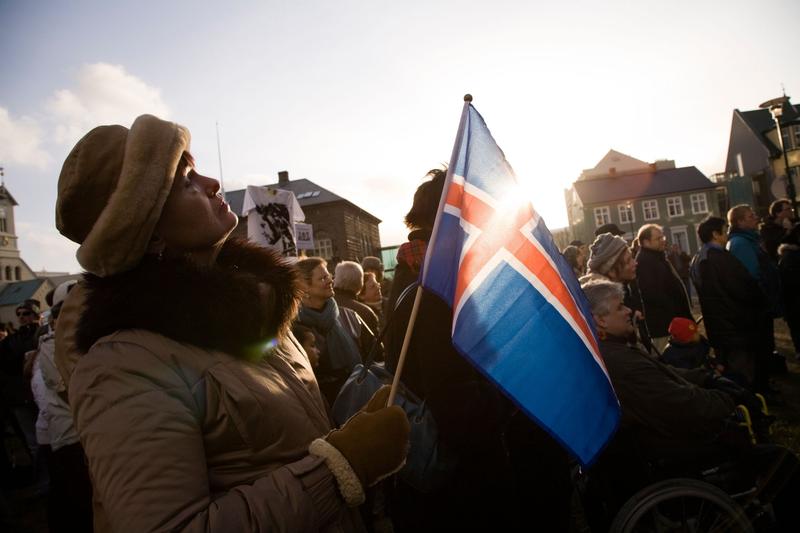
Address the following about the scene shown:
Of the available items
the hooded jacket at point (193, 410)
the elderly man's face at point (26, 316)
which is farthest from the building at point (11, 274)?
the hooded jacket at point (193, 410)

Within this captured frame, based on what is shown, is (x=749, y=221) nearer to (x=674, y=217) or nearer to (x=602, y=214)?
(x=602, y=214)

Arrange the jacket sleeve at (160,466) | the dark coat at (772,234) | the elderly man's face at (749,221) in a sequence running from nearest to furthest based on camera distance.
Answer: the jacket sleeve at (160,466) → the elderly man's face at (749,221) → the dark coat at (772,234)

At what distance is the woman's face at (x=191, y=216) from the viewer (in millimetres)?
1404

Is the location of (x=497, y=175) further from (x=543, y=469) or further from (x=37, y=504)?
(x=37, y=504)

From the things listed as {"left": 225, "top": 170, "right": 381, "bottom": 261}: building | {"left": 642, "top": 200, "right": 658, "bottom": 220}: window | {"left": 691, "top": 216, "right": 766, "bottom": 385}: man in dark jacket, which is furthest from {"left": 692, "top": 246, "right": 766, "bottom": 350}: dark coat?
{"left": 642, "top": 200, "right": 658, "bottom": 220}: window

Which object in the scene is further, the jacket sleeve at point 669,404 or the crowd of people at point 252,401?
the jacket sleeve at point 669,404

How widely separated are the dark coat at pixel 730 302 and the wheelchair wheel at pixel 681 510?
3246mm

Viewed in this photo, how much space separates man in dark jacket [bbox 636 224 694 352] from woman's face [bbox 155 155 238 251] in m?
5.25

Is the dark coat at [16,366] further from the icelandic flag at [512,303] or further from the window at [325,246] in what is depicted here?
the window at [325,246]

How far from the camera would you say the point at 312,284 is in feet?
13.8

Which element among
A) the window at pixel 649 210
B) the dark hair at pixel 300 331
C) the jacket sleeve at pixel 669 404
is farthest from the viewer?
the window at pixel 649 210

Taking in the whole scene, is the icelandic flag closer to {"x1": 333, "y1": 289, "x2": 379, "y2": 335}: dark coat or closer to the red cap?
the red cap

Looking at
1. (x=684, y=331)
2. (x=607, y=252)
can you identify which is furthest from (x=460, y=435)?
(x=607, y=252)

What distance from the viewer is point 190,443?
108 centimetres
